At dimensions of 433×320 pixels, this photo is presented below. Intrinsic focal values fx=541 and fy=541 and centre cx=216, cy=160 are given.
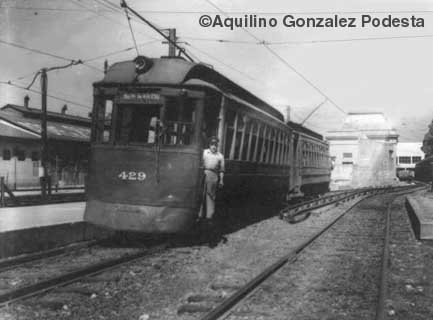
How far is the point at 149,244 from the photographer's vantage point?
952cm

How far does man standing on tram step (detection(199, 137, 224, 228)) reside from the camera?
9.03 metres

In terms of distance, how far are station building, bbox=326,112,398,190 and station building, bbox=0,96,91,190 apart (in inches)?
1073

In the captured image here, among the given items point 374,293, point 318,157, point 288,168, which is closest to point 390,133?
point 318,157

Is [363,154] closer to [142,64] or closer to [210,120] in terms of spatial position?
[210,120]

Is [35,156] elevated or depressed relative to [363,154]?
depressed

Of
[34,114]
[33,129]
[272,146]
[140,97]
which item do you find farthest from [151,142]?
[34,114]

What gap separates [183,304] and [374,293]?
228cm

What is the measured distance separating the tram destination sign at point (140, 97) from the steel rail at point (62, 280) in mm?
2513

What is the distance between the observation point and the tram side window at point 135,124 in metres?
9.19

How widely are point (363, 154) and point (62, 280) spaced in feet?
201

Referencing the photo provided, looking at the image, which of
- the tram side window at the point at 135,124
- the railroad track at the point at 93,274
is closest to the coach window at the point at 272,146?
the railroad track at the point at 93,274

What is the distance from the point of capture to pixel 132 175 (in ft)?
29.5

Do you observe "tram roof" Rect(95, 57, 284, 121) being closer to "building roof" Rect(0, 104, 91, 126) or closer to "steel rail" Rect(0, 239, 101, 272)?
"steel rail" Rect(0, 239, 101, 272)

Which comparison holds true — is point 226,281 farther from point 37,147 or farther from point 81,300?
point 37,147
